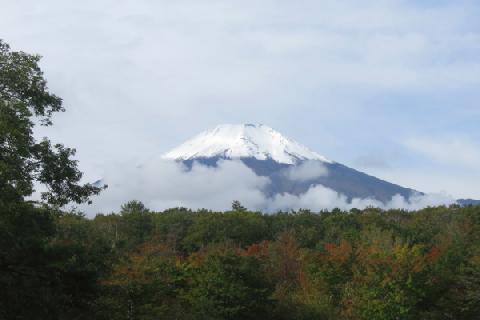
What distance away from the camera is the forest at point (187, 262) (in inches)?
484

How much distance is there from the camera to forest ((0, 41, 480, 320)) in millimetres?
12305

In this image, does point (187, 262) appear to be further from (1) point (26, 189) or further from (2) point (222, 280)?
(1) point (26, 189)

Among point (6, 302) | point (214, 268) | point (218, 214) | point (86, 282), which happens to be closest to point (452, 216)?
point (218, 214)

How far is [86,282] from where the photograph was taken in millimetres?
17891

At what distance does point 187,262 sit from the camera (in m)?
36.7

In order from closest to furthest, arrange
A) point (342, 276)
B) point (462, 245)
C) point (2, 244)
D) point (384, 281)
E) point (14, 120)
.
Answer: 1. point (14, 120)
2. point (2, 244)
3. point (384, 281)
4. point (342, 276)
5. point (462, 245)

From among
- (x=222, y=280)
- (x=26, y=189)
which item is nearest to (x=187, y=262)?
(x=222, y=280)

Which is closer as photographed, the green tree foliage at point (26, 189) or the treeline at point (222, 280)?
the green tree foliage at point (26, 189)

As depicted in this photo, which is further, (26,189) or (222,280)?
(222,280)

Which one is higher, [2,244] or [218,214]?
[218,214]

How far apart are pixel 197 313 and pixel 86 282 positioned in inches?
421

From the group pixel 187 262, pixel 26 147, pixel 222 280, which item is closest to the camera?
pixel 26 147

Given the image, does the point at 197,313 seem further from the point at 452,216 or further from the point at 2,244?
the point at 452,216

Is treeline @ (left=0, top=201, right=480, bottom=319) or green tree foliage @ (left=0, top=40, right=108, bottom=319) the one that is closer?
green tree foliage @ (left=0, top=40, right=108, bottom=319)
